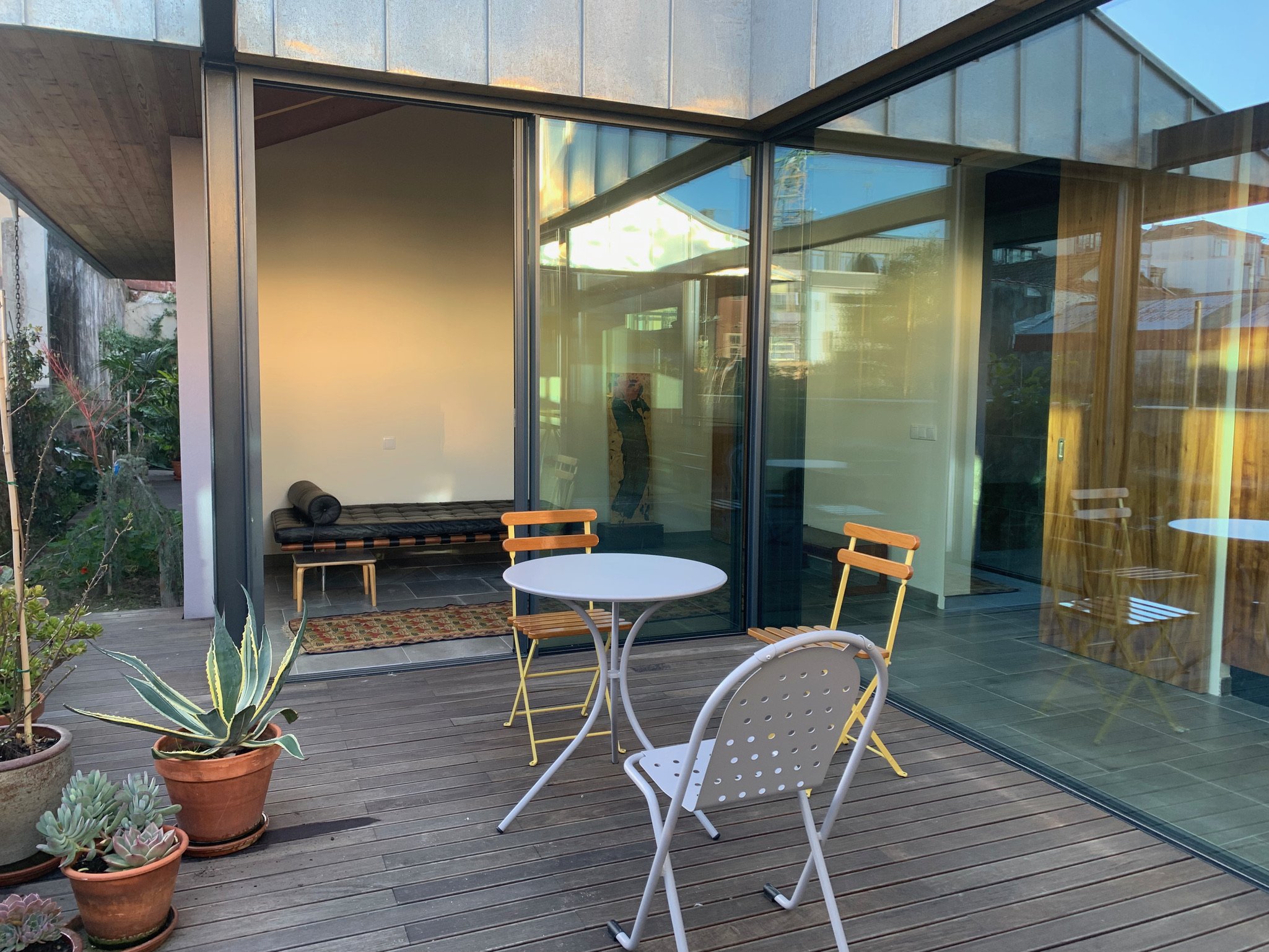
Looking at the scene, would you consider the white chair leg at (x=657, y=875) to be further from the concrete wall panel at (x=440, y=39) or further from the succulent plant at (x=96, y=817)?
the concrete wall panel at (x=440, y=39)

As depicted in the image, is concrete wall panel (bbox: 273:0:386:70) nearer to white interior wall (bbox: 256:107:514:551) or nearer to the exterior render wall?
the exterior render wall

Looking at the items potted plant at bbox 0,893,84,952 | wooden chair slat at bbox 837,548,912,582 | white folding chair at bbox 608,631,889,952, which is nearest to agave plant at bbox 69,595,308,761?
potted plant at bbox 0,893,84,952

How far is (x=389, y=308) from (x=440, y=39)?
404cm

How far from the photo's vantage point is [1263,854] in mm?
3035

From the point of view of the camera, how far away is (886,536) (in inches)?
157

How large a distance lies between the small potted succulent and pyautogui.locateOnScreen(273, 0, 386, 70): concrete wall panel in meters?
3.44

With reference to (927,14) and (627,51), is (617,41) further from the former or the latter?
(927,14)

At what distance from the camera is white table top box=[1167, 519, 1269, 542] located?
9.98ft

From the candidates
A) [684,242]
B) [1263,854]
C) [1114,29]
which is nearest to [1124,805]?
[1263,854]

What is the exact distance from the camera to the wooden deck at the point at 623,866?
2648mm

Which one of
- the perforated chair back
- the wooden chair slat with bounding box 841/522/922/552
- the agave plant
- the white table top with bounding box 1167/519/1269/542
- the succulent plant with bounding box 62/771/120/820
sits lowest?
the succulent plant with bounding box 62/771/120/820

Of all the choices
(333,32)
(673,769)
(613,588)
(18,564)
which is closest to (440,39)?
(333,32)

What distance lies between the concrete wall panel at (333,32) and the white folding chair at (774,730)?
12.6ft

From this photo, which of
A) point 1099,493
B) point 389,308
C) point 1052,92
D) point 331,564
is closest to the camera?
point 1099,493
